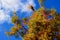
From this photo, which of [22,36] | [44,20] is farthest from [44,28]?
[22,36]

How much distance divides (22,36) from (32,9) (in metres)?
2.62

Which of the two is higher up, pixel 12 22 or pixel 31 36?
pixel 12 22

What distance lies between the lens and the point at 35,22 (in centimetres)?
2392

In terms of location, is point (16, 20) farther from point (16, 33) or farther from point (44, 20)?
point (44, 20)

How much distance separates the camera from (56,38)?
23953mm

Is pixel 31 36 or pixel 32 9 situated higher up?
→ pixel 32 9

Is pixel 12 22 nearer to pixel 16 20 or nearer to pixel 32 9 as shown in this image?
pixel 16 20

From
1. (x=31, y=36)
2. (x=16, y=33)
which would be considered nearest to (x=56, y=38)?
(x=31, y=36)

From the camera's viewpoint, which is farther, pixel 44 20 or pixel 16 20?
pixel 16 20

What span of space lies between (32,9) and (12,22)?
219 cm

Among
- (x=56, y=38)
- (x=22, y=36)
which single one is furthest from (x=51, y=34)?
(x=22, y=36)

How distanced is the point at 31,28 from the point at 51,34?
5.89ft

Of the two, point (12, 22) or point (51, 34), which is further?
point (12, 22)

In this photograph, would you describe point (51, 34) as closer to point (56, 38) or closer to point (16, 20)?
point (56, 38)
